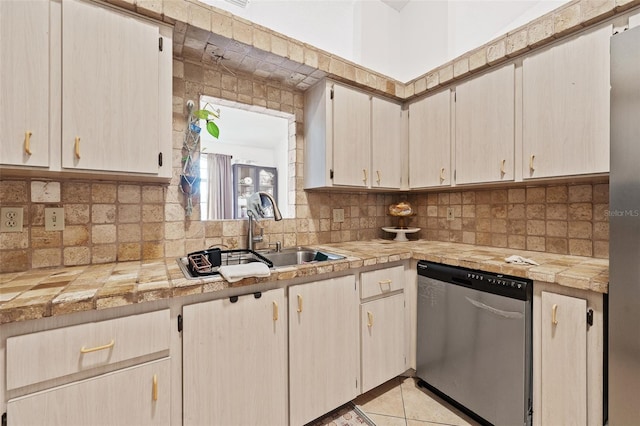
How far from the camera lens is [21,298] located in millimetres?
905

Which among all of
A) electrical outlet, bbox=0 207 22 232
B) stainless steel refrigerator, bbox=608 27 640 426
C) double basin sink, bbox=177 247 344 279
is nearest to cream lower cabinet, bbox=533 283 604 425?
stainless steel refrigerator, bbox=608 27 640 426

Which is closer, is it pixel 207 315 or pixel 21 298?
pixel 21 298

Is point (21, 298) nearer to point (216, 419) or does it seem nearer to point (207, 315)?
point (207, 315)

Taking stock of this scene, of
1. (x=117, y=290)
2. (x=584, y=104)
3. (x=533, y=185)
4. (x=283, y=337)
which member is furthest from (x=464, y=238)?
(x=117, y=290)

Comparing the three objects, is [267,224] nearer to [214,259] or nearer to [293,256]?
[293,256]

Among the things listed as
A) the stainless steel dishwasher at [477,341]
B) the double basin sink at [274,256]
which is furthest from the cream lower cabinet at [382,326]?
the double basin sink at [274,256]

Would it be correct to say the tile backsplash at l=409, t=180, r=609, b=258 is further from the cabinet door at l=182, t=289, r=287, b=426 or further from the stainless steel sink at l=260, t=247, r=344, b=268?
the cabinet door at l=182, t=289, r=287, b=426

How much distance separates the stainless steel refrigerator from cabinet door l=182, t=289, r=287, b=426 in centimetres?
133

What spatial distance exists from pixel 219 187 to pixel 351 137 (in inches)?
68.1

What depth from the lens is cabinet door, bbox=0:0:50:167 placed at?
1031 millimetres

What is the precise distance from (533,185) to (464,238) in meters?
0.62

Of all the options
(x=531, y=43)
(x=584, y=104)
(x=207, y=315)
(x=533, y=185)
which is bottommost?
(x=207, y=315)

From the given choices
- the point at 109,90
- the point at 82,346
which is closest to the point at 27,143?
the point at 109,90

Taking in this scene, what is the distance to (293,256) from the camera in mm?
1979
